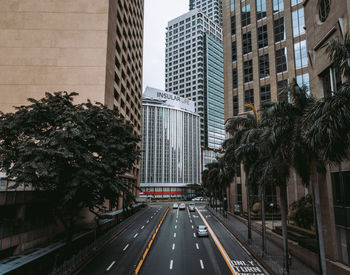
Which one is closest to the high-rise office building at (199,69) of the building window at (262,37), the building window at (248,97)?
the building window at (248,97)

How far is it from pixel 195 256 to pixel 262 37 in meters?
47.1

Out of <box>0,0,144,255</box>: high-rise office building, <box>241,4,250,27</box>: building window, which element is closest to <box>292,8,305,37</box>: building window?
<box>241,4,250,27</box>: building window

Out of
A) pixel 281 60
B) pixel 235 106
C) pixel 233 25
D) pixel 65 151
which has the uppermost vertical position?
pixel 233 25

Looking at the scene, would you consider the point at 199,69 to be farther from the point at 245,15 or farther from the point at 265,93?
the point at 265,93

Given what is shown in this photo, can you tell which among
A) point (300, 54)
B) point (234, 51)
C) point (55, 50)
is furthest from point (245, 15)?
point (55, 50)

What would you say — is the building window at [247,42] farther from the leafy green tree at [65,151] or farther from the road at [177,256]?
the leafy green tree at [65,151]

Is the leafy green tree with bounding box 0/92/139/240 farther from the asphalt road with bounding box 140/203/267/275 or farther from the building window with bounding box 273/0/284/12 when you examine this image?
the building window with bounding box 273/0/284/12

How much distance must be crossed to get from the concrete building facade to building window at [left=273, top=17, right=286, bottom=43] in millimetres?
31632

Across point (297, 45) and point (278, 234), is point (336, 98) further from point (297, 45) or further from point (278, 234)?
point (297, 45)

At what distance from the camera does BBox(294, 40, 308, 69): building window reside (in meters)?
46.3

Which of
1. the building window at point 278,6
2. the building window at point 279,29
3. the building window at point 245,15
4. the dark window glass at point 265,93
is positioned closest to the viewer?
the building window at point 279,29

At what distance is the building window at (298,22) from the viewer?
47.6 meters

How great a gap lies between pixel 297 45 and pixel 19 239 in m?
51.6

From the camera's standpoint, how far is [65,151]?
61.9ft
